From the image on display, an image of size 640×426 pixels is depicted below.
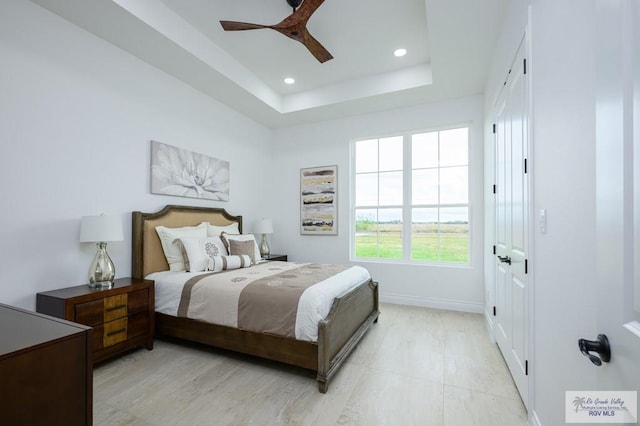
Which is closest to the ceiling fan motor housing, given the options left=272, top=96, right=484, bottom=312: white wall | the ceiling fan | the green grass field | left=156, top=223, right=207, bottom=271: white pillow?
the ceiling fan

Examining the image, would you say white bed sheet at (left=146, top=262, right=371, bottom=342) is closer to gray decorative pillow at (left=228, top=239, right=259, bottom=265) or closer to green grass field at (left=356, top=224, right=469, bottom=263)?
gray decorative pillow at (left=228, top=239, right=259, bottom=265)

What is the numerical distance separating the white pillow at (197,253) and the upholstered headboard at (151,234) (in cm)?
29

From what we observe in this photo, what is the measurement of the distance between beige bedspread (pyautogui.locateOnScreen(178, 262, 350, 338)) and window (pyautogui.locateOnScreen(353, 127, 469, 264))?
178cm

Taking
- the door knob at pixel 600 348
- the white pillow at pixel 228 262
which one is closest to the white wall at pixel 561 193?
the door knob at pixel 600 348

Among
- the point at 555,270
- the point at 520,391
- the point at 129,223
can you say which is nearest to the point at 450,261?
the point at 520,391

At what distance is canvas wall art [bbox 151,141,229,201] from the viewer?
3334mm

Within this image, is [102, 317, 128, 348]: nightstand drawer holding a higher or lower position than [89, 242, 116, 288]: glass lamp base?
lower

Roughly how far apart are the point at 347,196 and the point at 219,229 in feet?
6.65

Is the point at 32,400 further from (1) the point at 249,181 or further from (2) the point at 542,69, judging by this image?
(1) the point at 249,181

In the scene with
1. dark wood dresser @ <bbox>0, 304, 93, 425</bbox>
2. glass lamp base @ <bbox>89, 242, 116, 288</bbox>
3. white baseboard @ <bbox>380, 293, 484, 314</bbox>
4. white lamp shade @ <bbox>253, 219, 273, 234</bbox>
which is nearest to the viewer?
dark wood dresser @ <bbox>0, 304, 93, 425</bbox>

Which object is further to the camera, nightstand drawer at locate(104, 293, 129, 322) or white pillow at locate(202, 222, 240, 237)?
white pillow at locate(202, 222, 240, 237)

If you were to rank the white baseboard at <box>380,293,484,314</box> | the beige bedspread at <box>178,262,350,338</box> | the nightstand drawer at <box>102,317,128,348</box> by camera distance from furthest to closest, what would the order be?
the white baseboard at <box>380,293,484,314</box> → the nightstand drawer at <box>102,317,128,348</box> → the beige bedspread at <box>178,262,350,338</box>

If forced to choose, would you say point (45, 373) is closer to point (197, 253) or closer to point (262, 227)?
point (197, 253)

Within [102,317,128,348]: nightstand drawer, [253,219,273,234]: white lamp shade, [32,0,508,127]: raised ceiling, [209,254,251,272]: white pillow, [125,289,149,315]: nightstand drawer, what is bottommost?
[102,317,128,348]: nightstand drawer
